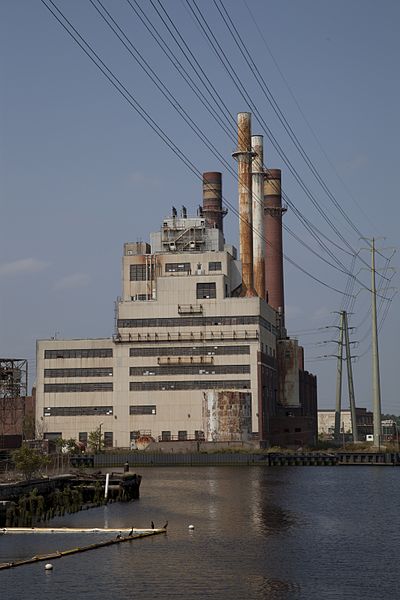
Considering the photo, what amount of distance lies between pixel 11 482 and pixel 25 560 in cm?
2416

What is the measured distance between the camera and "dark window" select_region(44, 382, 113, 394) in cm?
15038

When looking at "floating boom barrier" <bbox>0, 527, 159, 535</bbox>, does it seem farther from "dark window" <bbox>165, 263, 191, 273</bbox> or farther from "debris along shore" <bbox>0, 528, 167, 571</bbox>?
"dark window" <bbox>165, 263, 191, 273</bbox>

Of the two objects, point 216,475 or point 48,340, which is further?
point 48,340

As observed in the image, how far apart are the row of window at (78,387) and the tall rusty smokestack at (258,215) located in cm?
3064

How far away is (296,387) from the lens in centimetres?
16712

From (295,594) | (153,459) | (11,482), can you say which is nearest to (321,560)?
(295,594)

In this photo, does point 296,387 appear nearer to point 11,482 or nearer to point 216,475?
point 216,475

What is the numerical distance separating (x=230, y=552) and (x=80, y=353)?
104 m

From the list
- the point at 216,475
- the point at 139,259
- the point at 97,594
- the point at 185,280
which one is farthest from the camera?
the point at 139,259

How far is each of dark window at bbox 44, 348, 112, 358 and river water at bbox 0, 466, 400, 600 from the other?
65196mm

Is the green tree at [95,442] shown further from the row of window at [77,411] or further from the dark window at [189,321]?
the dark window at [189,321]

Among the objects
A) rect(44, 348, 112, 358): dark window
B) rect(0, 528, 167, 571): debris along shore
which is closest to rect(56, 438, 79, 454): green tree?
rect(44, 348, 112, 358): dark window

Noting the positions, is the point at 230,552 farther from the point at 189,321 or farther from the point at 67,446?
the point at 189,321

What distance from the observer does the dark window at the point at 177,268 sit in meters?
157
